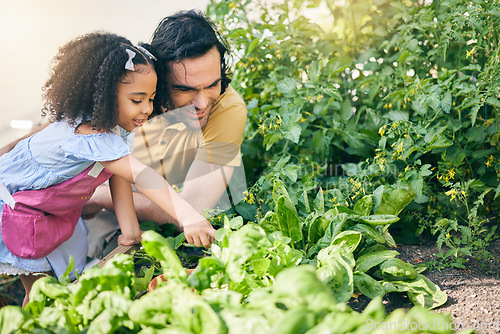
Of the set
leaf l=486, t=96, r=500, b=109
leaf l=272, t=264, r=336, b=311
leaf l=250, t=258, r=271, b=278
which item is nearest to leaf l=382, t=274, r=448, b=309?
leaf l=250, t=258, r=271, b=278

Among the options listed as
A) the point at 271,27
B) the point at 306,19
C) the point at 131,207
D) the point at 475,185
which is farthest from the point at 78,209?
the point at 475,185

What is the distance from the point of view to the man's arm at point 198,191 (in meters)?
1.74

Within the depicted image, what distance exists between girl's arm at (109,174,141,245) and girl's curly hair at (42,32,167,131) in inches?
12.4

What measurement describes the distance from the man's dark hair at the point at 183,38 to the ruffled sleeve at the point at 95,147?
377 millimetres

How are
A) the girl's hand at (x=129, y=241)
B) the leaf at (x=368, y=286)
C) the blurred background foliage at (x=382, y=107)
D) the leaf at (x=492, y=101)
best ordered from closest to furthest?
1. the leaf at (x=368, y=286)
2. the leaf at (x=492, y=101)
3. the blurred background foliage at (x=382, y=107)
4. the girl's hand at (x=129, y=241)

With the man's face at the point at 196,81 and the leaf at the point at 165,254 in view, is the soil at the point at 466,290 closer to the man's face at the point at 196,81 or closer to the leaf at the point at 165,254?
the leaf at the point at 165,254

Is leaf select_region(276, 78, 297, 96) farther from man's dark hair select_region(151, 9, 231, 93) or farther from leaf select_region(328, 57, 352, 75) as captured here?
man's dark hair select_region(151, 9, 231, 93)

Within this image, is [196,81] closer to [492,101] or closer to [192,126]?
[192,126]

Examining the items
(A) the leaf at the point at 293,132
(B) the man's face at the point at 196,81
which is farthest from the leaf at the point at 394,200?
(B) the man's face at the point at 196,81

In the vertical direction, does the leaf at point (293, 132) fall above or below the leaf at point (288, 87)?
below

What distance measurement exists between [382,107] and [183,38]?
980 millimetres

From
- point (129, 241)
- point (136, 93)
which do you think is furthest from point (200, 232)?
point (136, 93)

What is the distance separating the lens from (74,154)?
1.34 metres

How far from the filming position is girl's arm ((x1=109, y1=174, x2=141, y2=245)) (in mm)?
1584
